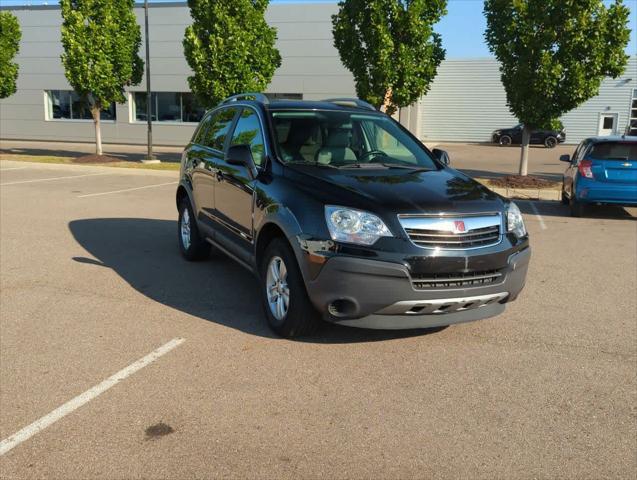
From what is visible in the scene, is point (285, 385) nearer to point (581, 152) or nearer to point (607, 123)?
point (581, 152)

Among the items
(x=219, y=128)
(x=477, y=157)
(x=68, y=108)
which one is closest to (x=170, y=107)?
(x=68, y=108)

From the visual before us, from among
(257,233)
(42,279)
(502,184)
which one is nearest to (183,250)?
(42,279)

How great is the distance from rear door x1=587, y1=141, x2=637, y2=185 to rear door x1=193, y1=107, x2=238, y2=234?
7.26m

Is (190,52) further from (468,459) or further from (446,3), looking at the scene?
(468,459)

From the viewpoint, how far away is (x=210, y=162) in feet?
20.6

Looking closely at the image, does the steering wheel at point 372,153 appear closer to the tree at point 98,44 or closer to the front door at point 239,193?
the front door at point 239,193

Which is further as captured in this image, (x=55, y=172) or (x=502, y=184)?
(x=55, y=172)

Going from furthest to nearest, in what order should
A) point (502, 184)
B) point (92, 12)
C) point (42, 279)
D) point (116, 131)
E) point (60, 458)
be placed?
point (116, 131)
point (92, 12)
point (502, 184)
point (42, 279)
point (60, 458)

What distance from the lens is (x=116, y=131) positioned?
34.3 m

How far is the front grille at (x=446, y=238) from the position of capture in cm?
410

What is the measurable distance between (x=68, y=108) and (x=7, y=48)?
38.9 feet

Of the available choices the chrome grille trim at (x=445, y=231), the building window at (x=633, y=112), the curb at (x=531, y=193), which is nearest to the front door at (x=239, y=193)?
the chrome grille trim at (x=445, y=231)

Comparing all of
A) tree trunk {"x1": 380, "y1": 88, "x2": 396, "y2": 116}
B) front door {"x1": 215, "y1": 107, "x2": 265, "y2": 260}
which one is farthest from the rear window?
tree trunk {"x1": 380, "y1": 88, "x2": 396, "y2": 116}

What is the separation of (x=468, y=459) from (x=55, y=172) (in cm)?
1809
